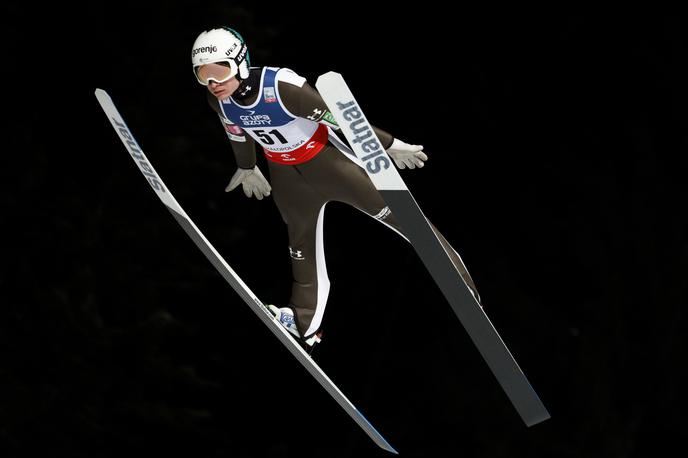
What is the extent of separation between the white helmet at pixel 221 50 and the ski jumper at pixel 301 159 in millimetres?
87

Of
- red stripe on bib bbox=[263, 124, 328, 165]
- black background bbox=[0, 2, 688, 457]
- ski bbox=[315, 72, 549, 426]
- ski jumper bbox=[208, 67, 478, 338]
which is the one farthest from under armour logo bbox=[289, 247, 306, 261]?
black background bbox=[0, 2, 688, 457]

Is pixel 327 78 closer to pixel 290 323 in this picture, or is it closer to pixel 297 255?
pixel 297 255

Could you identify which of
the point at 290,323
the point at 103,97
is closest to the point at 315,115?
the point at 103,97

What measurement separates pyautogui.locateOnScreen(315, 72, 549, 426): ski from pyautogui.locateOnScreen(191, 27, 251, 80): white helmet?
1.13 feet

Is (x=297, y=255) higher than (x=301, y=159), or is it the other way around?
(x=301, y=159)

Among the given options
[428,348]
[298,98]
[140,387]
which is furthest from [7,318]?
[298,98]

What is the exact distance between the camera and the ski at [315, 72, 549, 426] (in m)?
4.54

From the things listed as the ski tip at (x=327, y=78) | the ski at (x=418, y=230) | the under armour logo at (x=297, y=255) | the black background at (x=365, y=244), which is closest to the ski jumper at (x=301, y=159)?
the under armour logo at (x=297, y=255)

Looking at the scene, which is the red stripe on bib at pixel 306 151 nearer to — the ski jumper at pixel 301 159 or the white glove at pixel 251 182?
the ski jumper at pixel 301 159

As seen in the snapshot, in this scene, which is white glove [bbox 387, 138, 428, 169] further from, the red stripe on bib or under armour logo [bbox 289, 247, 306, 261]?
under armour logo [bbox 289, 247, 306, 261]

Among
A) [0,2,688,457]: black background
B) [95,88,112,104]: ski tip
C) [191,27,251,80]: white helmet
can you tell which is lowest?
[0,2,688,457]: black background

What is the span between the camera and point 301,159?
4977 millimetres

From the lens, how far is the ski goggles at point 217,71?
15.5 feet

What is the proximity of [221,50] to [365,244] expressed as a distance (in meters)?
5.33
